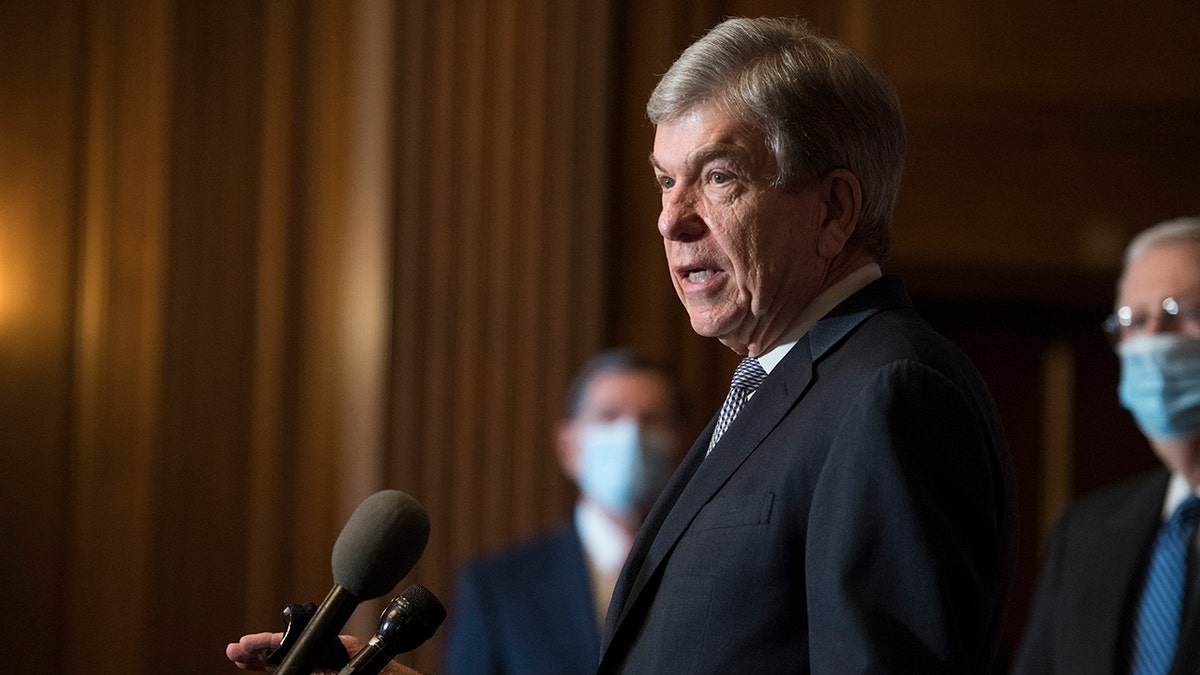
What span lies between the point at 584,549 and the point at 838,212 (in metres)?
2.20

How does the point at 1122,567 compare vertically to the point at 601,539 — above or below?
above

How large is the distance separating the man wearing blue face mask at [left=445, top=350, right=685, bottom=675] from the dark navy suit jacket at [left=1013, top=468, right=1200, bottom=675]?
42.3 inches

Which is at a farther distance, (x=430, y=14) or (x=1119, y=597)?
(x=430, y=14)

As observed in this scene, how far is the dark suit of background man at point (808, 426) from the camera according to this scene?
153cm

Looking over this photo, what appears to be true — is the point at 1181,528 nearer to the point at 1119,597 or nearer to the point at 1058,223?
the point at 1119,597

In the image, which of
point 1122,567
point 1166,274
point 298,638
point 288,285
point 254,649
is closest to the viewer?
point 298,638

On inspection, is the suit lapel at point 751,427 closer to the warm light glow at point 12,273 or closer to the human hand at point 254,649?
the human hand at point 254,649

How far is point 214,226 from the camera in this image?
4691 mm

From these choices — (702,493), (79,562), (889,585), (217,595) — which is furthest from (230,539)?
(889,585)

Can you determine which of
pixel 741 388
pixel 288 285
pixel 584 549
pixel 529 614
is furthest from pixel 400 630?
pixel 288 285

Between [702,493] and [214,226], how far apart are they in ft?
10.7

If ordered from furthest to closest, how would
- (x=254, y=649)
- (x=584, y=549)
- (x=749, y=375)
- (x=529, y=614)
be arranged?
(x=584, y=549)
(x=529, y=614)
(x=749, y=375)
(x=254, y=649)

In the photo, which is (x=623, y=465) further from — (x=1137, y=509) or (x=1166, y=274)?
(x=1166, y=274)

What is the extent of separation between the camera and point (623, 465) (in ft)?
13.3
